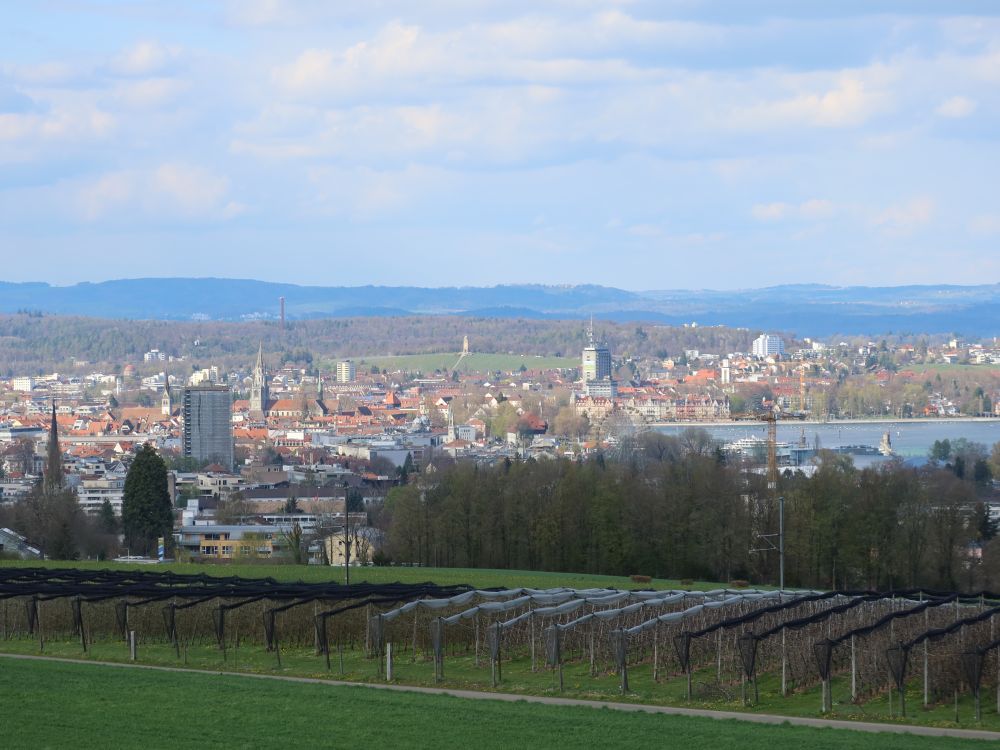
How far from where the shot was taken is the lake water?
500 feet

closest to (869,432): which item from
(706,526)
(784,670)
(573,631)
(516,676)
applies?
(706,526)

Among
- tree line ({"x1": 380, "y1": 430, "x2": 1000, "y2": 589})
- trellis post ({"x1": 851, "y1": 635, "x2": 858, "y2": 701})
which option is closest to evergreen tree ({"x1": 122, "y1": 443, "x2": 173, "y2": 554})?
tree line ({"x1": 380, "y1": 430, "x2": 1000, "y2": 589})

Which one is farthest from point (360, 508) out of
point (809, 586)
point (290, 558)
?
point (809, 586)

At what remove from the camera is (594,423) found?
169625 millimetres

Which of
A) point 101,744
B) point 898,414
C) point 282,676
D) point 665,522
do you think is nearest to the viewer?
point 101,744

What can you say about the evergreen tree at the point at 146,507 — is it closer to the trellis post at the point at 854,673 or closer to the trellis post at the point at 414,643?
the trellis post at the point at 414,643

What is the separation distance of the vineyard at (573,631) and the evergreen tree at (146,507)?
2815 cm

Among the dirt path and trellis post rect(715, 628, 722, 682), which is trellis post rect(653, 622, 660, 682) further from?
the dirt path

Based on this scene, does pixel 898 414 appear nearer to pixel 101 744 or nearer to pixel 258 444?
pixel 258 444

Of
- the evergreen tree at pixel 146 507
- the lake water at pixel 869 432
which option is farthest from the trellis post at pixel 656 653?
the lake water at pixel 869 432

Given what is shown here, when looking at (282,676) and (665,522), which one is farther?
(665,522)

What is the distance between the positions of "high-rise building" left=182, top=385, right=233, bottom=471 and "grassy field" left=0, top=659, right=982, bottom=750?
12468 cm

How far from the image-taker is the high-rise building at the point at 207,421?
147m

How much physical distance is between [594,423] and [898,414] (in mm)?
46169
